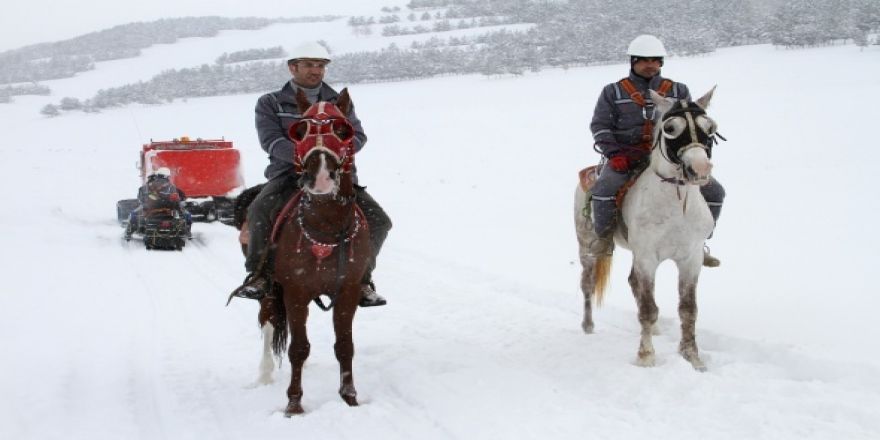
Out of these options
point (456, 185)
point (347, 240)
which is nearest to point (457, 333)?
point (347, 240)

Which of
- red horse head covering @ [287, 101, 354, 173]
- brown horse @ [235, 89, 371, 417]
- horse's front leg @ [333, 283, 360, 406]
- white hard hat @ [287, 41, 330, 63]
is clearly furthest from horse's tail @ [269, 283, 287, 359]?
white hard hat @ [287, 41, 330, 63]

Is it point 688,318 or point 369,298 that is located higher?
point 369,298

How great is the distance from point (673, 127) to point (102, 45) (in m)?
102

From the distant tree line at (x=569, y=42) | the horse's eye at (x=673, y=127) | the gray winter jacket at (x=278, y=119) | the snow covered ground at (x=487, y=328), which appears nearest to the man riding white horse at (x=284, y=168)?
the gray winter jacket at (x=278, y=119)

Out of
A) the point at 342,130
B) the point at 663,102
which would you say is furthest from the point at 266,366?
the point at 663,102

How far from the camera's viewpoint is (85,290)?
35.5 ft

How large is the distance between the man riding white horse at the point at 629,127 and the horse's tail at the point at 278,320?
3244 mm

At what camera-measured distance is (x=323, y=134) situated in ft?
15.9

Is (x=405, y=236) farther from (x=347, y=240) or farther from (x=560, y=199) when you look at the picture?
(x=347, y=240)

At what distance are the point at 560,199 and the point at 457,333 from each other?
35.9ft

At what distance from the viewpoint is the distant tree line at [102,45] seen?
3219 inches

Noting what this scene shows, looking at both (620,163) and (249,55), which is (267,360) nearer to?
(620,163)

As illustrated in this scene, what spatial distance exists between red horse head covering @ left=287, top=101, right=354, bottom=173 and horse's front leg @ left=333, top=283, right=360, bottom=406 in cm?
110

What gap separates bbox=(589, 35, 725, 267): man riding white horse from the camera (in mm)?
6762
